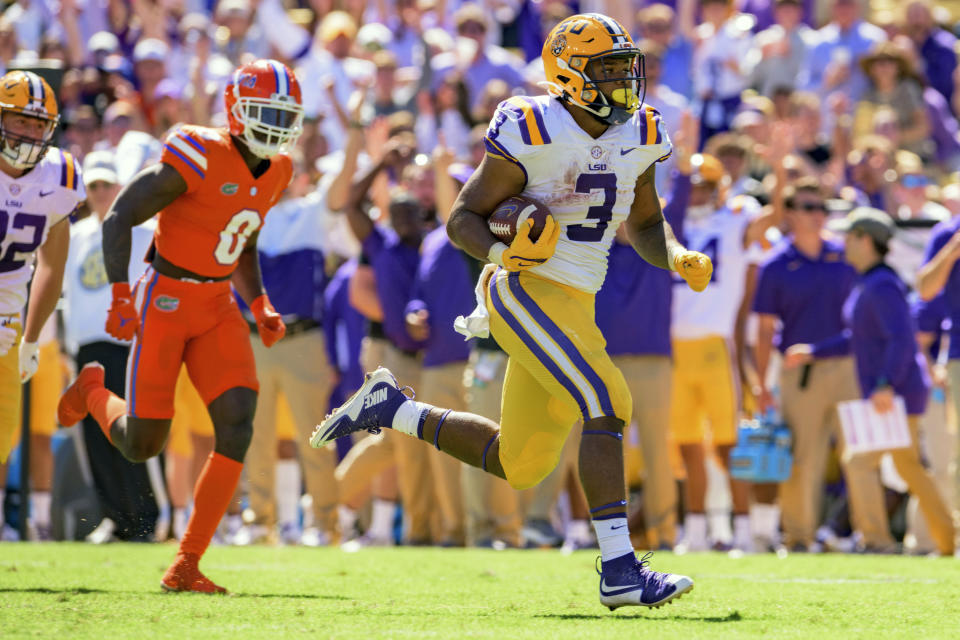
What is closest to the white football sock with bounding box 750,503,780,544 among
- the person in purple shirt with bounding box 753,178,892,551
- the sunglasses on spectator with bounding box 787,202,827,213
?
the person in purple shirt with bounding box 753,178,892,551

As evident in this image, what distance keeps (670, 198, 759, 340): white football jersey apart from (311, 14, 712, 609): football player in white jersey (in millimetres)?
3902

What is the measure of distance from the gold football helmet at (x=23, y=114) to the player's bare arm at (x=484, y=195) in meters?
2.02

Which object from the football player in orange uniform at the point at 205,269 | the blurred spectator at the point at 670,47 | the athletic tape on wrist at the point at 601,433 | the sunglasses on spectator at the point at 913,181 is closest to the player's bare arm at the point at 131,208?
the football player in orange uniform at the point at 205,269

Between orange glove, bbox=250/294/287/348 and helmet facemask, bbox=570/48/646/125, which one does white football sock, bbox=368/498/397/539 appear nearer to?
orange glove, bbox=250/294/287/348

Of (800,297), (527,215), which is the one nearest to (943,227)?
(800,297)

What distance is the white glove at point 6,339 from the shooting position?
19.9ft

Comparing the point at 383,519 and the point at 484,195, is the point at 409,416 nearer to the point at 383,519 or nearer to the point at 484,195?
the point at 484,195

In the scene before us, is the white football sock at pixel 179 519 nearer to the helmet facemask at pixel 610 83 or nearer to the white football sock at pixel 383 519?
the white football sock at pixel 383 519

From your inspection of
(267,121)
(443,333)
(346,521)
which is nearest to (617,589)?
(267,121)

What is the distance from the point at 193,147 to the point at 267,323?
80 centimetres

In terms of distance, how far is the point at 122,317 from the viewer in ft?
18.6

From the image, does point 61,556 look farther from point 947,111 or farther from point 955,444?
point 947,111

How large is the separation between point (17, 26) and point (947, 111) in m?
8.48

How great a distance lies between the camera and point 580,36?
5262mm
